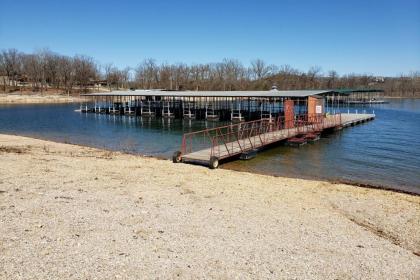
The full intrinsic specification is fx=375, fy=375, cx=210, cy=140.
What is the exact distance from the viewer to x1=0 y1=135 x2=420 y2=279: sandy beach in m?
7.64

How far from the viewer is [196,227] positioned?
9.99m

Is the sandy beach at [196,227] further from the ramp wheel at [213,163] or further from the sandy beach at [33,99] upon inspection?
the sandy beach at [33,99]

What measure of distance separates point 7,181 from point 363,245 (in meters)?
12.2

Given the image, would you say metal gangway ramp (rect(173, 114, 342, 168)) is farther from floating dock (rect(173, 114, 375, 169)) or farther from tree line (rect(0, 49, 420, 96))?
tree line (rect(0, 49, 420, 96))

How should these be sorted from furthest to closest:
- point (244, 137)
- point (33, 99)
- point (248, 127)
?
point (33, 99)
point (248, 127)
point (244, 137)

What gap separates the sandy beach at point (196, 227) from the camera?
25.1 feet

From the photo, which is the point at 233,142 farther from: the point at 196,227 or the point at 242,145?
the point at 196,227

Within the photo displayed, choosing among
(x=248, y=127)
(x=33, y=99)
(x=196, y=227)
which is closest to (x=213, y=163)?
(x=196, y=227)

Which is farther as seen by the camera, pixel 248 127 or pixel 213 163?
pixel 248 127

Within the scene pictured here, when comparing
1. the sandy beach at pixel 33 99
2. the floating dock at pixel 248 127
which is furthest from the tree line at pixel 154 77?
the floating dock at pixel 248 127

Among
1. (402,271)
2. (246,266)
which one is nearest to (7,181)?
(246,266)

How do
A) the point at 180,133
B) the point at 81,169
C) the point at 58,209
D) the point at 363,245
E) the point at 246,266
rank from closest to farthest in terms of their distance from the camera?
1. the point at 246,266
2. the point at 363,245
3. the point at 58,209
4. the point at 81,169
5. the point at 180,133

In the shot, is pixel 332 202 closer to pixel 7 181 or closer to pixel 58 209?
pixel 58 209

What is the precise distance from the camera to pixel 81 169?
1691 centimetres
